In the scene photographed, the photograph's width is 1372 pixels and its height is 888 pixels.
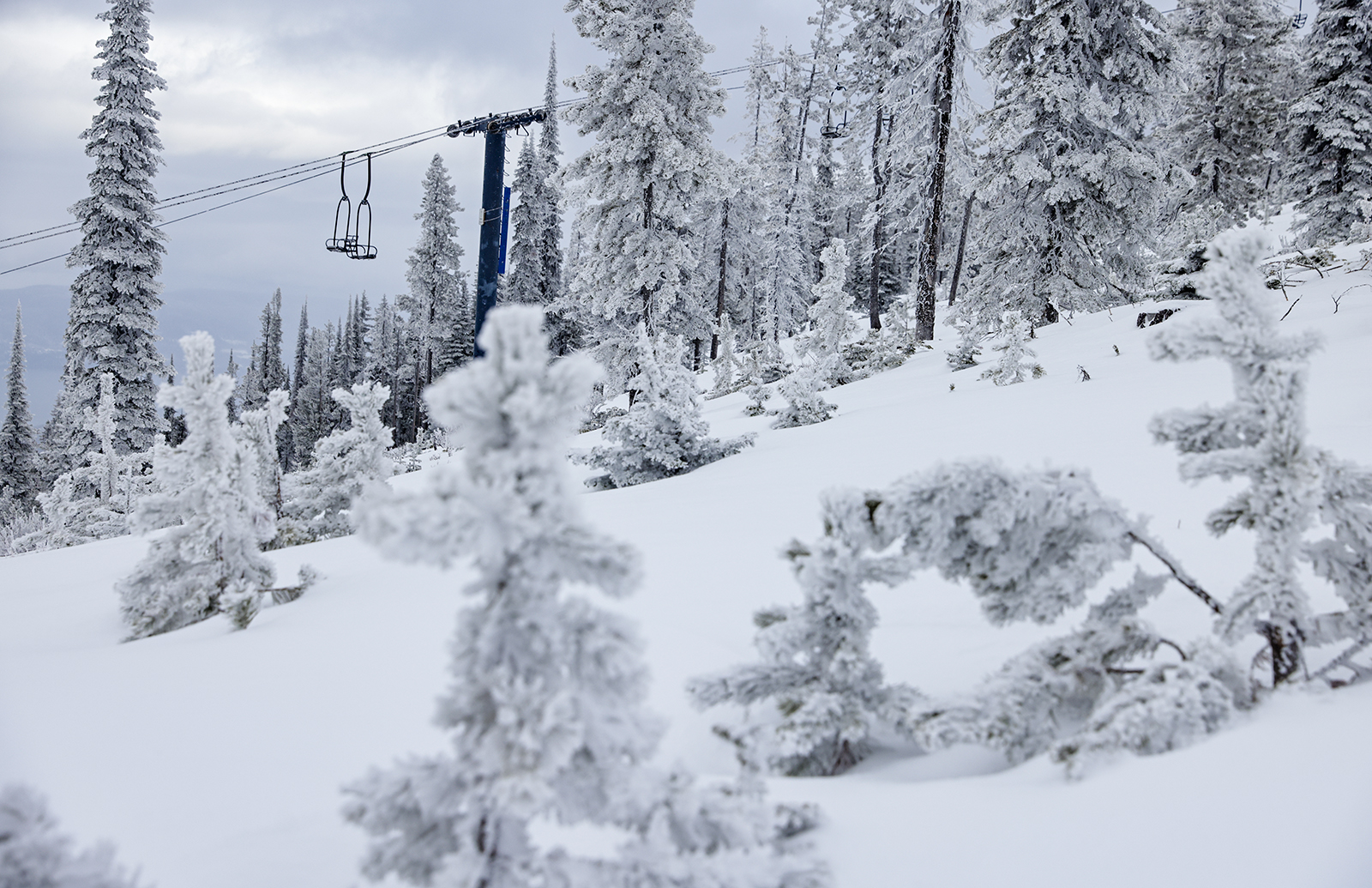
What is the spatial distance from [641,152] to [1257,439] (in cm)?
1786

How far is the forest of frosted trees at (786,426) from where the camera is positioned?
1.35 m

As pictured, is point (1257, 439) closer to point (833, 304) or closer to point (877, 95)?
point (833, 304)

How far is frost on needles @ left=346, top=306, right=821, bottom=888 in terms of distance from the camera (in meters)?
1.30

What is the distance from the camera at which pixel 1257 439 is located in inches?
85.4

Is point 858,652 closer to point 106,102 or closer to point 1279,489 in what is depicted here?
point 1279,489

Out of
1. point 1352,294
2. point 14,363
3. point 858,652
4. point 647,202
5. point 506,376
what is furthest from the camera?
point 14,363

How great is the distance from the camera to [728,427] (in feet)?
36.5

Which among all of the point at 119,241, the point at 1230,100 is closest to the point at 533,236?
the point at 119,241

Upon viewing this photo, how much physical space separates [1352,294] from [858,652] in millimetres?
10399

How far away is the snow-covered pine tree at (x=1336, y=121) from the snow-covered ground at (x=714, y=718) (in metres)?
19.1

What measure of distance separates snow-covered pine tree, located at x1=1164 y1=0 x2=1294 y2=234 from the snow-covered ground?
1025 inches

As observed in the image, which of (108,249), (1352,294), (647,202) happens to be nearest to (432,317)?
(108,249)

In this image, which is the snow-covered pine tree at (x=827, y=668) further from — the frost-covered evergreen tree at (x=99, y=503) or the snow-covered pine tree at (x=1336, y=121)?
the snow-covered pine tree at (x=1336, y=121)

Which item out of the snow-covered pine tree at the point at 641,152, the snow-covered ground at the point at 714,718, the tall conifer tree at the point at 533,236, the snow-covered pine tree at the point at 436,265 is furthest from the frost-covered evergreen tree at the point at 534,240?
the snow-covered ground at the point at 714,718
